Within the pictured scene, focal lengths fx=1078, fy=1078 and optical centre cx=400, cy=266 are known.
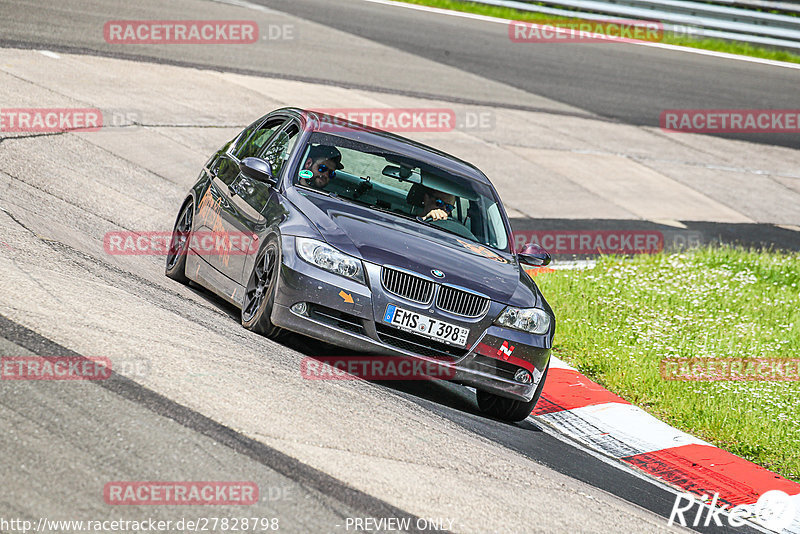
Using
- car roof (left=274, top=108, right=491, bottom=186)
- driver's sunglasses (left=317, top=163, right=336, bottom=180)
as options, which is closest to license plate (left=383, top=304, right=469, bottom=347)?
driver's sunglasses (left=317, top=163, right=336, bottom=180)

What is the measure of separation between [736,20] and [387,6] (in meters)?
8.86

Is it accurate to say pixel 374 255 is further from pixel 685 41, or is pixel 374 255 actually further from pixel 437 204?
pixel 685 41

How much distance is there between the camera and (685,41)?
92.9 feet

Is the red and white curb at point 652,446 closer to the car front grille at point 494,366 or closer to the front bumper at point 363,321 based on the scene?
the car front grille at point 494,366

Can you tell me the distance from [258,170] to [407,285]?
5.38ft

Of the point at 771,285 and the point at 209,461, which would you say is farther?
the point at 771,285

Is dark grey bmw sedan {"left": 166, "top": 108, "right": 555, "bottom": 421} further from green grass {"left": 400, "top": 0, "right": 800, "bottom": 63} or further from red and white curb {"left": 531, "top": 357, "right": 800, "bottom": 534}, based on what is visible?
green grass {"left": 400, "top": 0, "right": 800, "bottom": 63}

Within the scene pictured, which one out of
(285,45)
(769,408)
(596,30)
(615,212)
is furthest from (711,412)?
(596,30)

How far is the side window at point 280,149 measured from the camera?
320 inches

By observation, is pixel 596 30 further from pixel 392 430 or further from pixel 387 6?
pixel 392 430

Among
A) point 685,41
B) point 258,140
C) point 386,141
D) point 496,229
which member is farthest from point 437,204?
point 685,41

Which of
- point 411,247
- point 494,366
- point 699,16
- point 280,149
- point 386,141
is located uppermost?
point 699,16

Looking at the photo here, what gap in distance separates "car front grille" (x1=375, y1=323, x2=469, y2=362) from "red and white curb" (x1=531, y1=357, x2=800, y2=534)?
4.35 ft

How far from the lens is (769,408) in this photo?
8.52m
